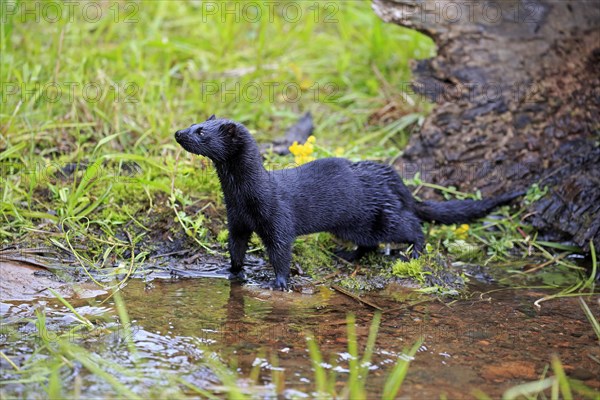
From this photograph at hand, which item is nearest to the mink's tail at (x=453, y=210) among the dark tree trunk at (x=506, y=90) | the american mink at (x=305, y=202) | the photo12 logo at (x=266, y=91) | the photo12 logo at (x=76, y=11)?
the american mink at (x=305, y=202)

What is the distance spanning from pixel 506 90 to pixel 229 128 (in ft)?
8.79

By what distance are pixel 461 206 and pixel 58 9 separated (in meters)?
4.26

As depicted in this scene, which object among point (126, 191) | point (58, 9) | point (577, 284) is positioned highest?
point (58, 9)

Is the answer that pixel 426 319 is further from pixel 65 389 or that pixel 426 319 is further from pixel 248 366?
pixel 65 389

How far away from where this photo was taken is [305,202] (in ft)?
17.2

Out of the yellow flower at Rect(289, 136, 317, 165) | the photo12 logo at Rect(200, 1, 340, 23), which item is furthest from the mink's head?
the photo12 logo at Rect(200, 1, 340, 23)

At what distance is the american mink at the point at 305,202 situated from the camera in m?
4.93

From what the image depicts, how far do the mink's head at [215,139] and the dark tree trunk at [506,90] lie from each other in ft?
6.42

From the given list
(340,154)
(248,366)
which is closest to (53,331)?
(248,366)

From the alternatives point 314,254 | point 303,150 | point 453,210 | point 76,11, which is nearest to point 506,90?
point 453,210

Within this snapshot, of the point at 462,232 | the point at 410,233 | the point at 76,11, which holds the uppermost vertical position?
the point at 76,11

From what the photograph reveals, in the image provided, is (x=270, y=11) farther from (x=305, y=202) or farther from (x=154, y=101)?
(x=305, y=202)

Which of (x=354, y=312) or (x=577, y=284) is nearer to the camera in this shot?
(x=354, y=312)

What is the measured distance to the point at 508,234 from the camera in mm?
6105
